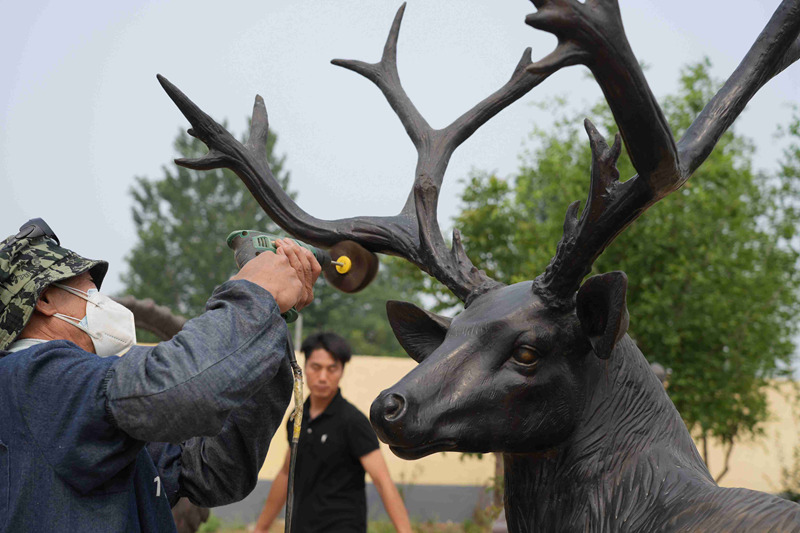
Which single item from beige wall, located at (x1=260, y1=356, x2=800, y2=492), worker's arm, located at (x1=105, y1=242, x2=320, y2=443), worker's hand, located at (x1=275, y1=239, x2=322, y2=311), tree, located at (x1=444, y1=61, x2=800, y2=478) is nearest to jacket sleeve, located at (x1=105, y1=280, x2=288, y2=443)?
worker's arm, located at (x1=105, y1=242, x2=320, y2=443)

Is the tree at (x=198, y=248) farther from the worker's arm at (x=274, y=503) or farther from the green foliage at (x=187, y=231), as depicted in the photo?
the worker's arm at (x=274, y=503)

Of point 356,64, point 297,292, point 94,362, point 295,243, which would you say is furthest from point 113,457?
point 356,64

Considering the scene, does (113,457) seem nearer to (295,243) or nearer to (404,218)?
(295,243)

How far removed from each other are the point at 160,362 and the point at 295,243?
585 mm

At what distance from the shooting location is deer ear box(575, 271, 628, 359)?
6.24 ft

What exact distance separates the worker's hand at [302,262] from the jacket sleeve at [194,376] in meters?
0.27

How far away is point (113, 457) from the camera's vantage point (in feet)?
6.07

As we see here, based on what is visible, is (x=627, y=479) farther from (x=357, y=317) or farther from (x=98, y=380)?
(x=357, y=317)

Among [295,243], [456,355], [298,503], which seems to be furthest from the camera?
[298,503]

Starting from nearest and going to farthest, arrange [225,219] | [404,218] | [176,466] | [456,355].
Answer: [456,355] → [176,466] → [404,218] → [225,219]

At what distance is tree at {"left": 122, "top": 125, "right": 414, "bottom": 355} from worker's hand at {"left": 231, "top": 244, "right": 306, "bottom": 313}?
29.2 m

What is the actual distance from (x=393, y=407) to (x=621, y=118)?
0.84 metres

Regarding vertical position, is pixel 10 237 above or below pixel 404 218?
below

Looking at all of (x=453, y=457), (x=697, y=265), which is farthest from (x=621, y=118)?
(x=453, y=457)
